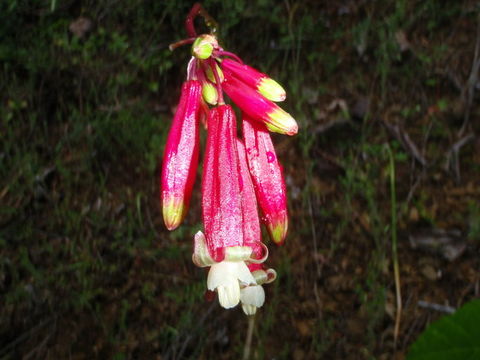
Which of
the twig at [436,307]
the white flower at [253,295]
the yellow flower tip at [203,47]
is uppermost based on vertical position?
the yellow flower tip at [203,47]

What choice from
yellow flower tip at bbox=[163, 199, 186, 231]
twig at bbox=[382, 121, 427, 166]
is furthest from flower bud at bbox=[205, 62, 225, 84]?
twig at bbox=[382, 121, 427, 166]

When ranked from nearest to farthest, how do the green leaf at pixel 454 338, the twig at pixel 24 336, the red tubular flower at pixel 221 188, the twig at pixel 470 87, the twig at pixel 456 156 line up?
1. the red tubular flower at pixel 221 188
2. the green leaf at pixel 454 338
3. the twig at pixel 24 336
4. the twig at pixel 456 156
5. the twig at pixel 470 87

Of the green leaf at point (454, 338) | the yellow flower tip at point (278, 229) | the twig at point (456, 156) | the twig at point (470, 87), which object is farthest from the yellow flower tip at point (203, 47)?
the twig at point (470, 87)

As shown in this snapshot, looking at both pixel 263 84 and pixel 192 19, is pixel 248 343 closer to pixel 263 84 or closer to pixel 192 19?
pixel 263 84

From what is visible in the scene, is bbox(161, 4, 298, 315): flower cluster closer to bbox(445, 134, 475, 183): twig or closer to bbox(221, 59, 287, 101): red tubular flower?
bbox(221, 59, 287, 101): red tubular flower

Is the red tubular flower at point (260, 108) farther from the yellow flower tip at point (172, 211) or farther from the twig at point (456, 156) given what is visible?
the twig at point (456, 156)

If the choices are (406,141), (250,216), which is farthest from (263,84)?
Answer: (406,141)

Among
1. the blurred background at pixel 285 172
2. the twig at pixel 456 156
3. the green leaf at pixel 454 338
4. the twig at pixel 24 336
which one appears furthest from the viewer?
the twig at pixel 456 156
